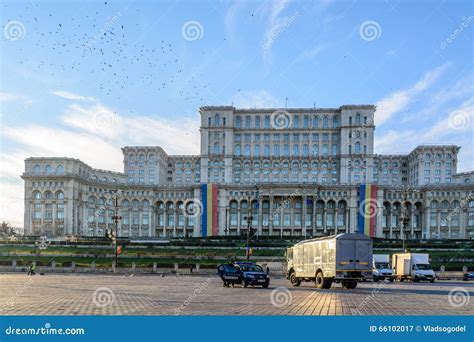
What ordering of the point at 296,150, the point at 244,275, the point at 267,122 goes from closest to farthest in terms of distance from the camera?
the point at 244,275 < the point at 296,150 < the point at 267,122

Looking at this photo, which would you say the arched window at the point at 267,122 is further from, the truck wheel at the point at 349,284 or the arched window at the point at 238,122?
the truck wheel at the point at 349,284

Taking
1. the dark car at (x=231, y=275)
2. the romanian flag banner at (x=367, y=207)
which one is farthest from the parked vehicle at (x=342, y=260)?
the romanian flag banner at (x=367, y=207)

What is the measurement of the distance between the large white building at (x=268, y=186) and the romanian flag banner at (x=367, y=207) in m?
2.03

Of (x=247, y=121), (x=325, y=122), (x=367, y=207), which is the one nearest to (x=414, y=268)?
(x=367, y=207)

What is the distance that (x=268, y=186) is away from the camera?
12975cm

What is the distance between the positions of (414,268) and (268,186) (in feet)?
288

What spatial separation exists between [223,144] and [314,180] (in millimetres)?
28363

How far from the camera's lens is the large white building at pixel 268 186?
127m

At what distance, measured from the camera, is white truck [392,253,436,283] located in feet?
136

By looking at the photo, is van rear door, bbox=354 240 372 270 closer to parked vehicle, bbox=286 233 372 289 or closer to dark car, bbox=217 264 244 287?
parked vehicle, bbox=286 233 372 289

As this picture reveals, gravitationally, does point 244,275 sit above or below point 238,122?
below

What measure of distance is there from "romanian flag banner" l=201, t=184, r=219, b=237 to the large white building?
5194 millimetres

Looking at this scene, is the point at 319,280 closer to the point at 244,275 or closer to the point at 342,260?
the point at 342,260

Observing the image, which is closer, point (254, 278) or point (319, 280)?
point (254, 278)
